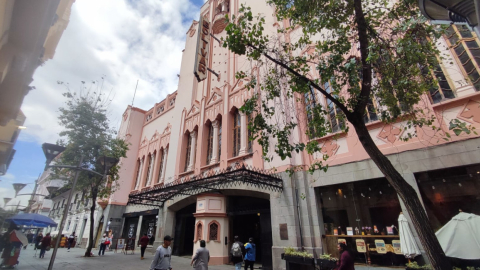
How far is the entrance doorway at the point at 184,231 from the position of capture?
1572 cm

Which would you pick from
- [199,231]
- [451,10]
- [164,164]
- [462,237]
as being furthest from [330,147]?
[164,164]

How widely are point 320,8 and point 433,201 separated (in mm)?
6964

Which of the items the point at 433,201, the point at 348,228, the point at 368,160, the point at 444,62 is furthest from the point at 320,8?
the point at 348,228

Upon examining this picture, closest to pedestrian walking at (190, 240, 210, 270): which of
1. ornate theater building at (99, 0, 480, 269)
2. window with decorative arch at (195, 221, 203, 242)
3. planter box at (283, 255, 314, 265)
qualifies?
planter box at (283, 255, 314, 265)

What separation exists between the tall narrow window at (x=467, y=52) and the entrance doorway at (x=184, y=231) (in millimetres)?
14944

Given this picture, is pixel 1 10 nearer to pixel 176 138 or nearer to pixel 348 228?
pixel 348 228

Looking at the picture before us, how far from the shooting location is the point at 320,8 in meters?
6.93

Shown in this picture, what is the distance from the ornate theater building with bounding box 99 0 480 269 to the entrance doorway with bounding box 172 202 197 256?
0.07 metres

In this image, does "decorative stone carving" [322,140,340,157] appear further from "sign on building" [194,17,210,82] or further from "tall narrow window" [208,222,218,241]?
"sign on building" [194,17,210,82]

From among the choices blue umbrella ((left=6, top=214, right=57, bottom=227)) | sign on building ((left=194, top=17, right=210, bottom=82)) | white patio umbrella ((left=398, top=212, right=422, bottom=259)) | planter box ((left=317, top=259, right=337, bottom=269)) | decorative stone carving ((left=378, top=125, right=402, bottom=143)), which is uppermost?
sign on building ((left=194, top=17, right=210, bottom=82))

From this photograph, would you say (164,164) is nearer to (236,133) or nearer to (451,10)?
(236,133)

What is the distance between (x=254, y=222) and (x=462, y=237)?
9415mm

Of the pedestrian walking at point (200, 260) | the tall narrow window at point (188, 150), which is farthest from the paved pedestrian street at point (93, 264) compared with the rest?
the tall narrow window at point (188, 150)

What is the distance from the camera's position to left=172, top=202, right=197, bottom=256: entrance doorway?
51.6ft
